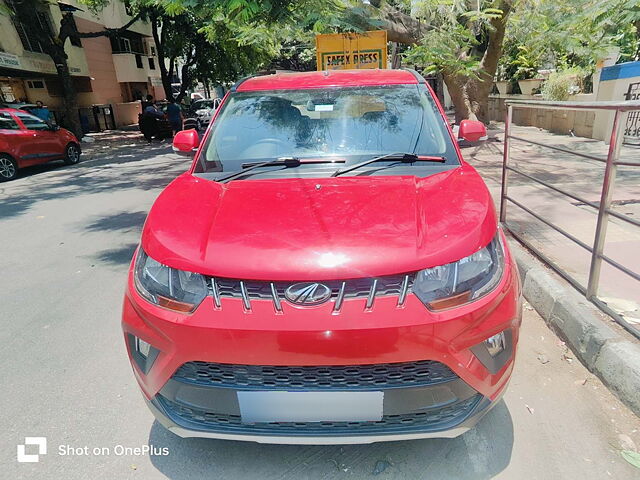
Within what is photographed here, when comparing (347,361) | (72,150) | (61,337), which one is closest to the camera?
(347,361)

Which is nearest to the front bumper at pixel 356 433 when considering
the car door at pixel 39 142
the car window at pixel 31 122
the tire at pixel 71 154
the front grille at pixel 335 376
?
the front grille at pixel 335 376

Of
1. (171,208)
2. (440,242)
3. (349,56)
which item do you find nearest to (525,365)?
(440,242)

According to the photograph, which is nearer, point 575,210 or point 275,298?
point 275,298

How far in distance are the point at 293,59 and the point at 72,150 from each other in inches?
1246

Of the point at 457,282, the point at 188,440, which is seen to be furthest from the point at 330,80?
the point at 188,440

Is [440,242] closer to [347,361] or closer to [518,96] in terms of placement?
[347,361]

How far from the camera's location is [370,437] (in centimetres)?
172

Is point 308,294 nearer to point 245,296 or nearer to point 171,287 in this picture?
point 245,296

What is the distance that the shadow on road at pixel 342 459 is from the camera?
2.03 m

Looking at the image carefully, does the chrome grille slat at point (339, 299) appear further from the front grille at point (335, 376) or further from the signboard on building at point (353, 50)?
the signboard on building at point (353, 50)

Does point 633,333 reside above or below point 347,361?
below

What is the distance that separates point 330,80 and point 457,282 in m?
2.07

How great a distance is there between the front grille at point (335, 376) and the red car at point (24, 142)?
1125cm

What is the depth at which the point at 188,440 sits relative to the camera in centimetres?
226
